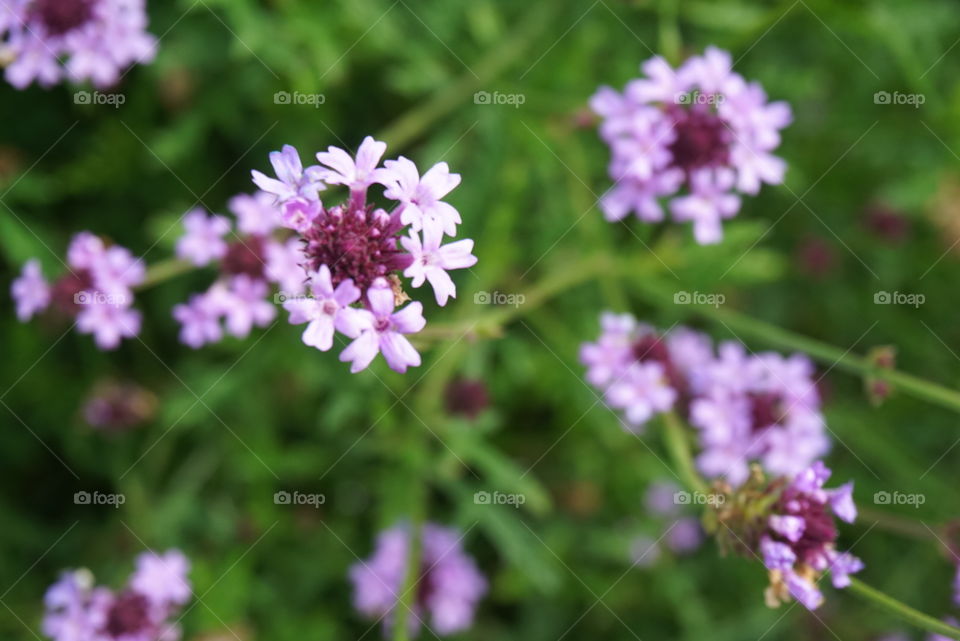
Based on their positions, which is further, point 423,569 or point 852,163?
point 852,163

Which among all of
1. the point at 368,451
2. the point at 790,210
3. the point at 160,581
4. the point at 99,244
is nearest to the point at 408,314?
Result: the point at 99,244

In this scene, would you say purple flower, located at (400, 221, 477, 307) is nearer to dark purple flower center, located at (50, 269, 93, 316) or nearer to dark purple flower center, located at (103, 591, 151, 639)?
dark purple flower center, located at (50, 269, 93, 316)

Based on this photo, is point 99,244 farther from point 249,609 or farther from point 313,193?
point 249,609

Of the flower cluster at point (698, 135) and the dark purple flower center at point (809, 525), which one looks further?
the flower cluster at point (698, 135)

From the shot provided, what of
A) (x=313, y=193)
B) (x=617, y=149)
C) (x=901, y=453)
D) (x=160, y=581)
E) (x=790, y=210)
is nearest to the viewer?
(x=313, y=193)

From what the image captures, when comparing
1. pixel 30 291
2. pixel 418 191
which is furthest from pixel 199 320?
pixel 418 191

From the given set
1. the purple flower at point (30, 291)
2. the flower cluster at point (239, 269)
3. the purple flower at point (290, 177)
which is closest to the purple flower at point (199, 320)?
the flower cluster at point (239, 269)

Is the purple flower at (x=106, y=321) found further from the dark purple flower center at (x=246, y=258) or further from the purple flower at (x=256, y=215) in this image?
the purple flower at (x=256, y=215)

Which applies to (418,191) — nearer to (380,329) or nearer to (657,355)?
(380,329)
